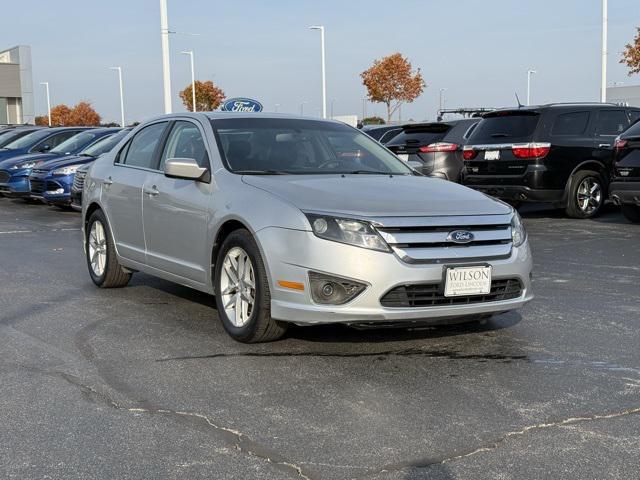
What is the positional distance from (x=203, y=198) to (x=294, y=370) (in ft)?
5.33

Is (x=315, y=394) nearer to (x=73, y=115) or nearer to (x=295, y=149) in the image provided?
(x=295, y=149)

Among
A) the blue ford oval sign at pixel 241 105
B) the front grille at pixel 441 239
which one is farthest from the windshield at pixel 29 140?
the front grille at pixel 441 239

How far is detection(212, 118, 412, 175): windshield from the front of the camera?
6.15 metres

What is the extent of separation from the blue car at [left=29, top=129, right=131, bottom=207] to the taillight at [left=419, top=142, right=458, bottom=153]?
216 inches

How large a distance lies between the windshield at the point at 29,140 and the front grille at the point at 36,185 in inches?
156

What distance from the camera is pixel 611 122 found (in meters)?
13.5

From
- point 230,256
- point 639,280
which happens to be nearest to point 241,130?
point 230,256

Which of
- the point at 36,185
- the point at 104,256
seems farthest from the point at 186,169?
the point at 36,185

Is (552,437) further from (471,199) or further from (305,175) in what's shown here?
(305,175)

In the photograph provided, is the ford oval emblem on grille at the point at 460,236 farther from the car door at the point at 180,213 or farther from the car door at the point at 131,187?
the car door at the point at 131,187

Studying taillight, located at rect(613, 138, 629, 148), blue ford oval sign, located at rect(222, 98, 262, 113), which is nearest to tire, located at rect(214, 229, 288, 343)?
taillight, located at rect(613, 138, 629, 148)

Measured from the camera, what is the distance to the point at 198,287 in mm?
6172

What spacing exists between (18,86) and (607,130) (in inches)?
2343

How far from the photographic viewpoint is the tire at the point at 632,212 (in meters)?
12.3
